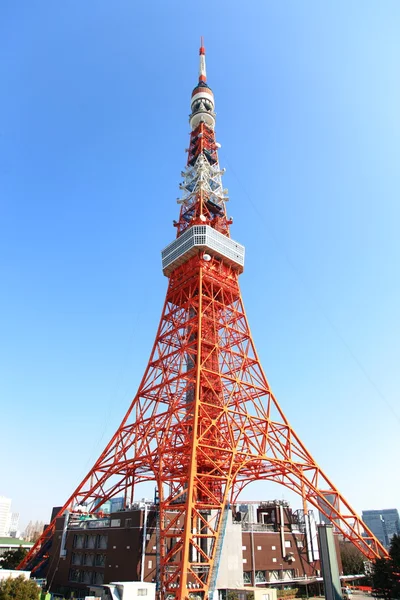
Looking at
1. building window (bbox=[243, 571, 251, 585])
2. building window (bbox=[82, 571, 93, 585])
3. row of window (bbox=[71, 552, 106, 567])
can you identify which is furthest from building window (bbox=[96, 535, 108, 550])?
building window (bbox=[243, 571, 251, 585])

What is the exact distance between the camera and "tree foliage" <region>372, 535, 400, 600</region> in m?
19.6

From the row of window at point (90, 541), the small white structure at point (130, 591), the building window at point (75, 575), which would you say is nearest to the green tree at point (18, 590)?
the small white structure at point (130, 591)

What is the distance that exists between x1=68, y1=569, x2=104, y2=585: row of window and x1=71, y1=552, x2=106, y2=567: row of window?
1.47 feet

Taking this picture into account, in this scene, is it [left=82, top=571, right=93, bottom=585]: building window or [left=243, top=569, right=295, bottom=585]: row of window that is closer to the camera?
[left=82, top=571, right=93, bottom=585]: building window

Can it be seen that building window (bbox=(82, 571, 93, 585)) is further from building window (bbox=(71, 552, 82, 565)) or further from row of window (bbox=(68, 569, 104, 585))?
building window (bbox=(71, 552, 82, 565))

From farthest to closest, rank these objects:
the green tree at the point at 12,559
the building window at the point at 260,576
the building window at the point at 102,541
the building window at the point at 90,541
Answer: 1. the green tree at the point at 12,559
2. the building window at the point at 90,541
3. the building window at the point at 260,576
4. the building window at the point at 102,541

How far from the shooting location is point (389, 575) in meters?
20.2

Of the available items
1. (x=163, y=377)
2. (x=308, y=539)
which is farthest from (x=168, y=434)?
(x=308, y=539)

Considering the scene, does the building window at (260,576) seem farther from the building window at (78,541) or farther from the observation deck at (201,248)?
the observation deck at (201,248)

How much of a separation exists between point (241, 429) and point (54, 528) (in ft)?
57.3

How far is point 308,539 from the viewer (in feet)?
108

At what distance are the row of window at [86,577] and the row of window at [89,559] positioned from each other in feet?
1.47

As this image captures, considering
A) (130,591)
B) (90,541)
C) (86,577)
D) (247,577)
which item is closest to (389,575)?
(247,577)

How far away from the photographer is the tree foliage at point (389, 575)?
64.2 feet
